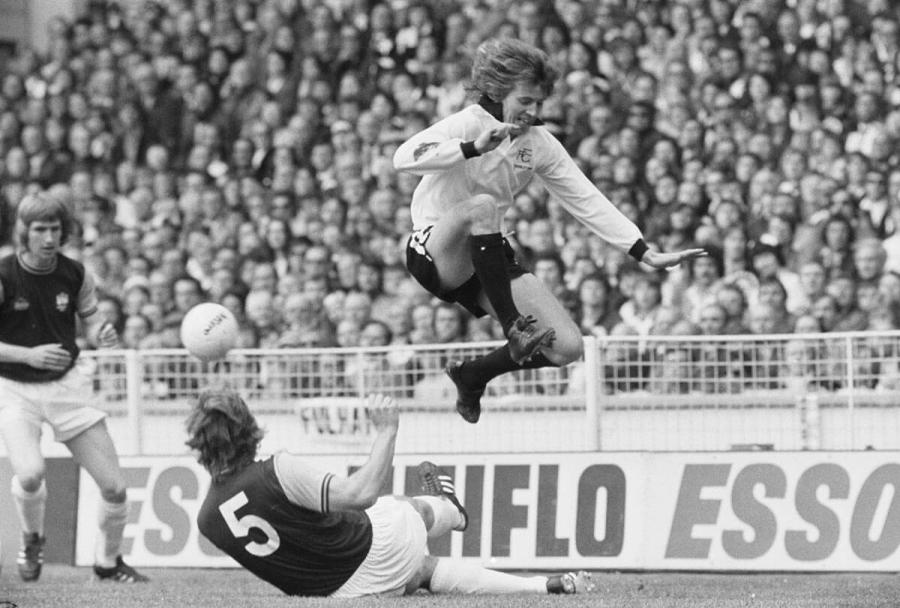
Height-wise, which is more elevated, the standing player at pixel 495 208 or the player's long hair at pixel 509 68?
the player's long hair at pixel 509 68

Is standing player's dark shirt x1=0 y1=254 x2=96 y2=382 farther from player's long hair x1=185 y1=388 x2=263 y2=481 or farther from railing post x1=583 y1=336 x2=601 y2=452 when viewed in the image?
railing post x1=583 y1=336 x2=601 y2=452

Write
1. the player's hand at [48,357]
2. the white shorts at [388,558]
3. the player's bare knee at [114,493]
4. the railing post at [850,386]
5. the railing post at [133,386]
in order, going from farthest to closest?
the railing post at [133,386]
the railing post at [850,386]
the player's bare knee at [114,493]
the player's hand at [48,357]
the white shorts at [388,558]

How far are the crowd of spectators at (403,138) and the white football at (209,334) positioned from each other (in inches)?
95.1

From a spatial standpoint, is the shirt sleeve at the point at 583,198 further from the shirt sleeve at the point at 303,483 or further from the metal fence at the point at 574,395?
the metal fence at the point at 574,395

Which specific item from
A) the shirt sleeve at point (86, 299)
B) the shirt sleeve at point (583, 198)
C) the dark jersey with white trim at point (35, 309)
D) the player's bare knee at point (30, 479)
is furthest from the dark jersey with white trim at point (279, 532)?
the shirt sleeve at point (86, 299)

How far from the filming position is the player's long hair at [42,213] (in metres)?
10.0

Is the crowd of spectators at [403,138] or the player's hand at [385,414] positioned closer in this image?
the player's hand at [385,414]

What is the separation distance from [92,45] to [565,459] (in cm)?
995

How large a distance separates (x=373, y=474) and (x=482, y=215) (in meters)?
1.36

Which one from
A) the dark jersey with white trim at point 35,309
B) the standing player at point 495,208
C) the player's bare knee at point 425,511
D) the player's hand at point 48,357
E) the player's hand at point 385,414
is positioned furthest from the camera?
the dark jersey with white trim at point 35,309

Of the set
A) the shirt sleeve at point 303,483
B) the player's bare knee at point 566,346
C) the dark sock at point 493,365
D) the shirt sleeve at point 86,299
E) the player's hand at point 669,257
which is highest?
the player's hand at point 669,257

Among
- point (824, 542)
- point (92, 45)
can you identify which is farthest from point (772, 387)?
point (92, 45)

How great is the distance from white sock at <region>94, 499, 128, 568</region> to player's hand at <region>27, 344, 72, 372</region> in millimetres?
1029

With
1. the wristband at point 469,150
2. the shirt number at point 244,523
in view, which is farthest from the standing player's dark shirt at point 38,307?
the wristband at point 469,150
